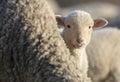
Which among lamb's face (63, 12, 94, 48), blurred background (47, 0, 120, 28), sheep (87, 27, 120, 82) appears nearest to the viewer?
lamb's face (63, 12, 94, 48)

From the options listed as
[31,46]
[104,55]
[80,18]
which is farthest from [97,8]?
[31,46]

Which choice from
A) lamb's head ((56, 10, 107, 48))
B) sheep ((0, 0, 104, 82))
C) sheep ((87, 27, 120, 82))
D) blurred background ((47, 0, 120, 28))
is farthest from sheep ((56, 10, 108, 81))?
blurred background ((47, 0, 120, 28))

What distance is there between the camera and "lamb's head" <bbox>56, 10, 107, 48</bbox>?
7.04 m

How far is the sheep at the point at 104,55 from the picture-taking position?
36.1ft

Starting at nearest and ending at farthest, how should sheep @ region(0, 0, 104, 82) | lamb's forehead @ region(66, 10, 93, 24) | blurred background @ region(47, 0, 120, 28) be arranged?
sheep @ region(0, 0, 104, 82) < lamb's forehead @ region(66, 10, 93, 24) < blurred background @ region(47, 0, 120, 28)

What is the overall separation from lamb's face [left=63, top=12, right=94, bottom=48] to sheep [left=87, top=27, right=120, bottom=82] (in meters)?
3.60

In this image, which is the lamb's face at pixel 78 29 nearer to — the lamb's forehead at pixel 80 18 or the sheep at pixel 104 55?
the lamb's forehead at pixel 80 18

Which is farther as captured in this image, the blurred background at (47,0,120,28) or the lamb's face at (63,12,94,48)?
the blurred background at (47,0,120,28)

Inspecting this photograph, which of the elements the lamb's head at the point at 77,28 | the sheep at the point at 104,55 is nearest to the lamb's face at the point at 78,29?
the lamb's head at the point at 77,28

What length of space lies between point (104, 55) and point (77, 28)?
13.9ft

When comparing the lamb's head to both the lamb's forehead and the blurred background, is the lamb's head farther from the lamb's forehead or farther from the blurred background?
the blurred background

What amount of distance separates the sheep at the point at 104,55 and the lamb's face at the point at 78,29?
360 cm

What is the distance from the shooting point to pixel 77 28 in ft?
23.6

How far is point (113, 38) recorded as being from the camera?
450 inches
